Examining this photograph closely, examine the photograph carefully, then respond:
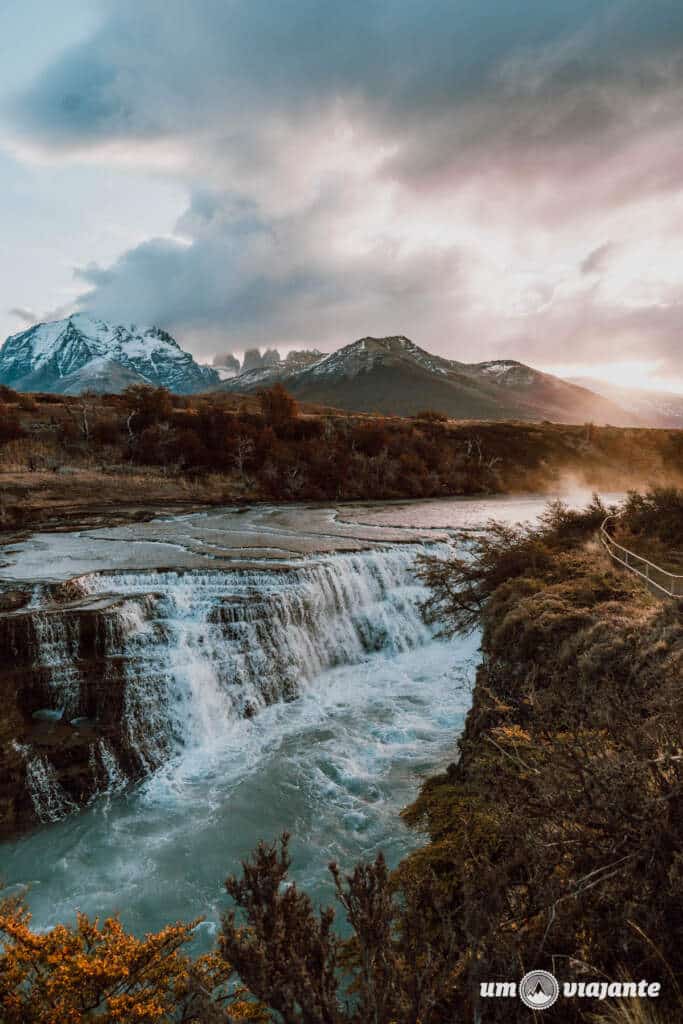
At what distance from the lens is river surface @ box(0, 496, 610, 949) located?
8266mm

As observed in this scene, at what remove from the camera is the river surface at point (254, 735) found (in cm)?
827

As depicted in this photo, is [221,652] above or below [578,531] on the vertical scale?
below

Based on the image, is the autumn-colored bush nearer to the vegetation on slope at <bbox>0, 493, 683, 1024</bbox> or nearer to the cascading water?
the vegetation on slope at <bbox>0, 493, 683, 1024</bbox>

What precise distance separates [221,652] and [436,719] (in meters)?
5.62

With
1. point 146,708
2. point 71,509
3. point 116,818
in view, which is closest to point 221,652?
point 146,708

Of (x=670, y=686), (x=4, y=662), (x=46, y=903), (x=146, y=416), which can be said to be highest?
(x=146, y=416)

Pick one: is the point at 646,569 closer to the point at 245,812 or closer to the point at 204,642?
the point at 245,812

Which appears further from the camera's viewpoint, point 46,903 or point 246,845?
point 246,845

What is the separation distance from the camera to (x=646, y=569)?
36.3ft

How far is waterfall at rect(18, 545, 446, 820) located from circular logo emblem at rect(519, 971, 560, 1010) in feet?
30.1

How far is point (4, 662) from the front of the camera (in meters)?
10.9

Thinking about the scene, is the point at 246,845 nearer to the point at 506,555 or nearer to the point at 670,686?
the point at 670,686

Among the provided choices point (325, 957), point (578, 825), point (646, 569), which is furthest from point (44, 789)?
point (646, 569)

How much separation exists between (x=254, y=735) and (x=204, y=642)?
265 centimetres
